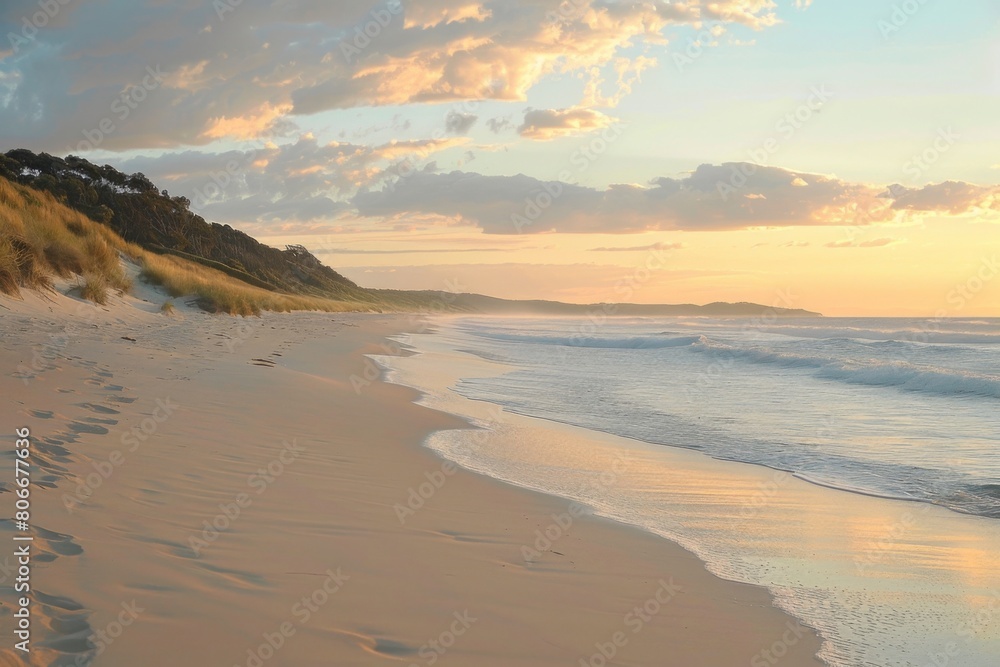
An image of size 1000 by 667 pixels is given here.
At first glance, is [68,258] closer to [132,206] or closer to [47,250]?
[47,250]

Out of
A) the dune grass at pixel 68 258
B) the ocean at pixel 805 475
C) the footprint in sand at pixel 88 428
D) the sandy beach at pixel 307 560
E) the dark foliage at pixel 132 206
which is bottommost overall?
the ocean at pixel 805 475

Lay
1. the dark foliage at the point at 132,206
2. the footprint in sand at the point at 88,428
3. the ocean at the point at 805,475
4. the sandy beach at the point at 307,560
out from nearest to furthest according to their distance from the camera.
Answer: the sandy beach at the point at 307,560 < the ocean at the point at 805,475 < the footprint in sand at the point at 88,428 < the dark foliage at the point at 132,206

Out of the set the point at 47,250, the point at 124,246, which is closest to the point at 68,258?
the point at 47,250

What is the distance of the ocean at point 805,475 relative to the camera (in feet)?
12.6

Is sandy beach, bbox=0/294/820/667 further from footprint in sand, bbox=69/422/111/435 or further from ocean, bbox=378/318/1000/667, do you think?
ocean, bbox=378/318/1000/667

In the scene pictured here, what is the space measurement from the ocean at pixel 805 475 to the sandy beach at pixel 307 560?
444 millimetres

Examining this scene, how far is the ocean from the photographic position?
386cm

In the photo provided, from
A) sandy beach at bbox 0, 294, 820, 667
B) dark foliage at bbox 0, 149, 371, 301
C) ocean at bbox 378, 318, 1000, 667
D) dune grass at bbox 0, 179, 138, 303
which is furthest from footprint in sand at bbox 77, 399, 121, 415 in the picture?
dark foliage at bbox 0, 149, 371, 301

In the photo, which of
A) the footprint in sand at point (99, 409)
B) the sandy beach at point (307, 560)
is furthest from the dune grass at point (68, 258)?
the footprint in sand at point (99, 409)

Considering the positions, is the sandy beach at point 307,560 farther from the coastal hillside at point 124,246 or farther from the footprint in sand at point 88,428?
the coastal hillside at point 124,246

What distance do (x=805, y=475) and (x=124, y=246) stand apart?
2031 centimetres

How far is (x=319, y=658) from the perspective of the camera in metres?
2.65

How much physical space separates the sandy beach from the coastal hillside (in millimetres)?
6368

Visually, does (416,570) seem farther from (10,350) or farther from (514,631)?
(10,350)
